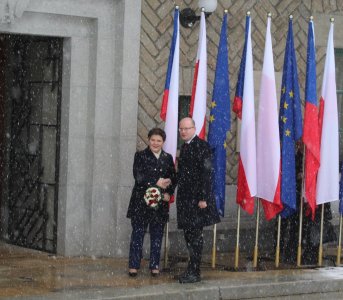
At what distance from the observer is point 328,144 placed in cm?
1377

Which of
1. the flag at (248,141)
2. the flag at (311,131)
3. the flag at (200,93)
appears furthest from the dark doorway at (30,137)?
the flag at (311,131)

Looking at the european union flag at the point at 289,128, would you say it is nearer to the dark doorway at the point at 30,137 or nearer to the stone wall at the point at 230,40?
the stone wall at the point at 230,40

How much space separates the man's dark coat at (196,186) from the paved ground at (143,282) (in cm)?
69

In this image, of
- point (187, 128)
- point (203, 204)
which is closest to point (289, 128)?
point (187, 128)

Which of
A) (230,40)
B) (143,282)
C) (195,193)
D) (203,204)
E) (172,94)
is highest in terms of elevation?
(230,40)

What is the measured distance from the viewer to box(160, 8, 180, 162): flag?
13383 mm

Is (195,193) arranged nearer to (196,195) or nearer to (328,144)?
(196,195)

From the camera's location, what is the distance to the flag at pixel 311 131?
44.4 feet

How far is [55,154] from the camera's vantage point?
14.5 metres

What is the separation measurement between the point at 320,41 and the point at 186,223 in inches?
187

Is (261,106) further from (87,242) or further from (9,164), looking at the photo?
(9,164)

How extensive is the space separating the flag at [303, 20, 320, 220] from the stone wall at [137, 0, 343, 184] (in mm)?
1790

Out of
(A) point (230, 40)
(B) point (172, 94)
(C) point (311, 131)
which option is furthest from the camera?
(A) point (230, 40)

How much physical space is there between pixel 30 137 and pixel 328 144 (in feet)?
13.3
